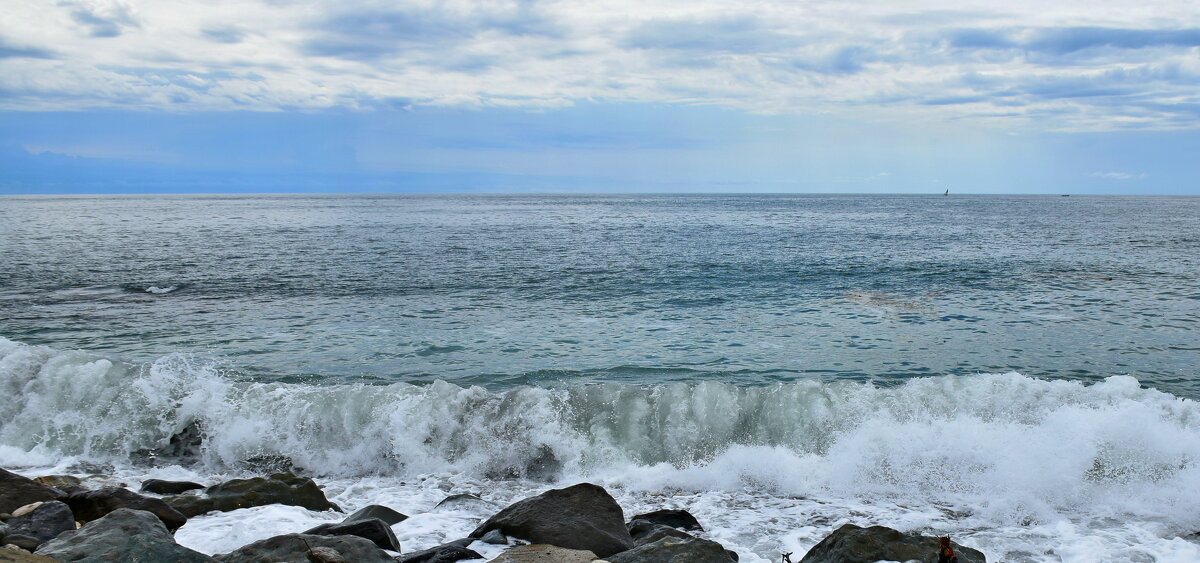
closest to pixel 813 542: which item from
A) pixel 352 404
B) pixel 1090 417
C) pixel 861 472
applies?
pixel 861 472

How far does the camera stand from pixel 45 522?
30.7ft

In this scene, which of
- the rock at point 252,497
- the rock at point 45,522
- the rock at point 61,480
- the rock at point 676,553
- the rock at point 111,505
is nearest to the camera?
the rock at point 676,553

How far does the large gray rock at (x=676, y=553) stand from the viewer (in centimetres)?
880

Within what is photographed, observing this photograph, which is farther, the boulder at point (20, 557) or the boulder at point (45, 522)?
the boulder at point (45, 522)

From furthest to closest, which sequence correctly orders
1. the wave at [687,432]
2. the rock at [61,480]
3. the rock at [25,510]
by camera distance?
the wave at [687,432]
the rock at [61,480]
the rock at [25,510]

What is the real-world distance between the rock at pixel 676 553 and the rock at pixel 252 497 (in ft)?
17.2

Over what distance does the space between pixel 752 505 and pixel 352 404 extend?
883cm

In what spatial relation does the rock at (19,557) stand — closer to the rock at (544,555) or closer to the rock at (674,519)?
the rock at (544,555)

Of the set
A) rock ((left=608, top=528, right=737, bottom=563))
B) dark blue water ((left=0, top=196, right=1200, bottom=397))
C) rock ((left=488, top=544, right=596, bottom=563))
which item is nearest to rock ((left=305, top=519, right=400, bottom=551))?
rock ((left=488, top=544, right=596, bottom=563))

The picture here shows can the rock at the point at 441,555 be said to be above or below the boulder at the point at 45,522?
below

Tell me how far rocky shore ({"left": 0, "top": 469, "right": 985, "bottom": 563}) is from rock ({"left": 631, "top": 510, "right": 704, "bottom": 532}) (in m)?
0.02

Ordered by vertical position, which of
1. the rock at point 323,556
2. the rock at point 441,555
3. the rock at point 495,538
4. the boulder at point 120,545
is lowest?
the rock at point 495,538

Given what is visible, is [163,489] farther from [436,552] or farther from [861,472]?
[861,472]

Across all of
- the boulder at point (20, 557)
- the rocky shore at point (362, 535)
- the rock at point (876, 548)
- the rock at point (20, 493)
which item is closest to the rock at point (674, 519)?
the rocky shore at point (362, 535)
